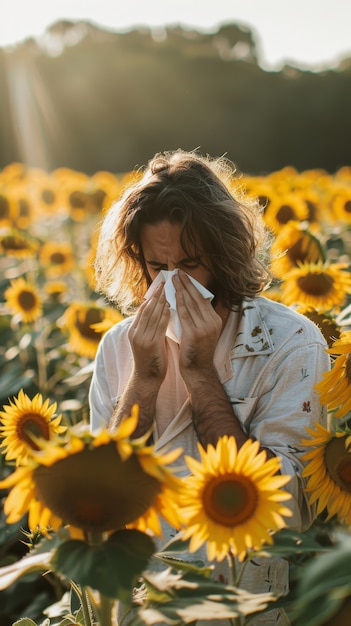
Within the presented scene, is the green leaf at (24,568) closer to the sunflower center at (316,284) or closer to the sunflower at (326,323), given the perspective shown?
the sunflower at (326,323)

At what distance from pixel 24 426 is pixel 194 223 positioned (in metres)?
0.64

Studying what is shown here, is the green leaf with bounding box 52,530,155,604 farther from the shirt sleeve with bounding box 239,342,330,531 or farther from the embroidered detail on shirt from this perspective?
the embroidered detail on shirt

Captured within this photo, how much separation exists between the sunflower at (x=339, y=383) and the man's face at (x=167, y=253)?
49 cm

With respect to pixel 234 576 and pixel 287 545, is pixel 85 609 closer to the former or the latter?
pixel 234 576

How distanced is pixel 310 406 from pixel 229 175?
925 mm

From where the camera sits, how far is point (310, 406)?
177cm

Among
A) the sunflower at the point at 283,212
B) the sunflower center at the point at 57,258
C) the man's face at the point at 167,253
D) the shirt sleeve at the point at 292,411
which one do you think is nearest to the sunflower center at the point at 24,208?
the sunflower center at the point at 57,258

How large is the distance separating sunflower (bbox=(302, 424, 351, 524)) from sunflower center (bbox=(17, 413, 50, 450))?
2.10 ft

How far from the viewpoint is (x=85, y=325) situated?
3414 millimetres

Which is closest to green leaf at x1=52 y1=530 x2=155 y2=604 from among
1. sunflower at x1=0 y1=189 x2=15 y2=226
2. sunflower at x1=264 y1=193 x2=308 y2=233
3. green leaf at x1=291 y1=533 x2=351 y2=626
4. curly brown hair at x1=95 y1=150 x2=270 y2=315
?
green leaf at x1=291 y1=533 x2=351 y2=626

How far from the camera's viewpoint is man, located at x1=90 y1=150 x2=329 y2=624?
1766 millimetres

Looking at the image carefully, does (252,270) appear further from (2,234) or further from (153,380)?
(2,234)

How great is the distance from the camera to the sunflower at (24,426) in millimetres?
1792

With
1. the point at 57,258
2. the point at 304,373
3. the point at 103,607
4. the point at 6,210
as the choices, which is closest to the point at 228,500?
the point at 103,607
